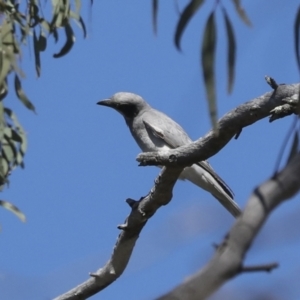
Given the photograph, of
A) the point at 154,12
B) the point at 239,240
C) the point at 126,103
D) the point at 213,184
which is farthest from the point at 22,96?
the point at 239,240

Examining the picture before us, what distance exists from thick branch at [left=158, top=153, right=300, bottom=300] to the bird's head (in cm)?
498

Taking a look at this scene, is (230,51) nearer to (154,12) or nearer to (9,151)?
(154,12)

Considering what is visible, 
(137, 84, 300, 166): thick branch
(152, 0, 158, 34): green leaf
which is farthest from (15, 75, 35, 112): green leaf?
(152, 0, 158, 34): green leaf

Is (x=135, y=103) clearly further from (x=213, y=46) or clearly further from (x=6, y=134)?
(x=213, y=46)

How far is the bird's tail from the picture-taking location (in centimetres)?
535

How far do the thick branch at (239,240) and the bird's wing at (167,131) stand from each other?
433 cm

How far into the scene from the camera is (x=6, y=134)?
19.6ft

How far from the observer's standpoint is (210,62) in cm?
222

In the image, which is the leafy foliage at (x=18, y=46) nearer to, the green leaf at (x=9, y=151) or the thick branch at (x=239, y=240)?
the green leaf at (x=9, y=151)

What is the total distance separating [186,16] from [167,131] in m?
3.56

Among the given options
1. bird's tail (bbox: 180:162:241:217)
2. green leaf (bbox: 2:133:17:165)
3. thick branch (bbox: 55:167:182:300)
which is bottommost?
thick branch (bbox: 55:167:182:300)

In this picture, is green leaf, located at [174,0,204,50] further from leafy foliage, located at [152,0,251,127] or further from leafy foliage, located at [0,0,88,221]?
leafy foliage, located at [0,0,88,221]

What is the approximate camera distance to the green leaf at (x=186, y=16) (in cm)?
236

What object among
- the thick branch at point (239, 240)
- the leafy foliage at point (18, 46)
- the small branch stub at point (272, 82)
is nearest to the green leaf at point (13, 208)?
the leafy foliage at point (18, 46)
